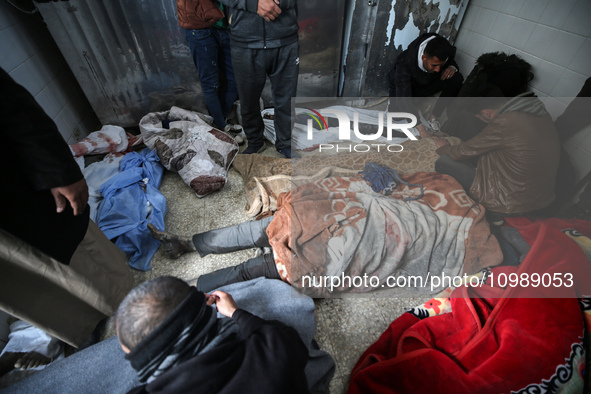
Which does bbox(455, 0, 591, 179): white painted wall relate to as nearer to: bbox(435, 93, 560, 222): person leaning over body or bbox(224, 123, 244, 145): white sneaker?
bbox(435, 93, 560, 222): person leaning over body

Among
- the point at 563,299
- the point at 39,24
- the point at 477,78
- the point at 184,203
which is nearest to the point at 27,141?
the point at 184,203

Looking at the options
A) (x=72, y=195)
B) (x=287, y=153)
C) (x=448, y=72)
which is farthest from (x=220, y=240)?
(x=448, y=72)

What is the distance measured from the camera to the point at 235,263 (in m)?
1.30

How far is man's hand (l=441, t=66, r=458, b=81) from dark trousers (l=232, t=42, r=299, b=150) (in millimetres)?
1235

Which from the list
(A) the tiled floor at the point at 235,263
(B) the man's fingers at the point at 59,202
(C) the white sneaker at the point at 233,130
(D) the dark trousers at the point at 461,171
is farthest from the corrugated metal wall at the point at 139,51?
(B) the man's fingers at the point at 59,202

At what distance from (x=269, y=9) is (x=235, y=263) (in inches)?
52.8

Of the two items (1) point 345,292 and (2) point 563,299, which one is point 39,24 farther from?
(2) point 563,299

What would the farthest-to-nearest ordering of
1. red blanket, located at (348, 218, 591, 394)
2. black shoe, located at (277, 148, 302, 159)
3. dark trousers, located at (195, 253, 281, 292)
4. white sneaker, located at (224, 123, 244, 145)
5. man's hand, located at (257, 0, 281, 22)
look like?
white sneaker, located at (224, 123, 244, 145), black shoe, located at (277, 148, 302, 159), man's hand, located at (257, 0, 281, 22), dark trousers, located at (195, 253, 281, 292), red blanket, located at (348, 218, 591, 394)

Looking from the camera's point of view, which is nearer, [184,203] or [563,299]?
[563,299]

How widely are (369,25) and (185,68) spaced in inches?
Result: 57.6

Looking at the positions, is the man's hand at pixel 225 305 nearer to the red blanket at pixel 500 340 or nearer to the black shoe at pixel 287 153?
the red blanket at pixel 500 340

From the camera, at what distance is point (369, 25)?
203 centimetres

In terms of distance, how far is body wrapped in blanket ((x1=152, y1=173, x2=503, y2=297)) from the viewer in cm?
96

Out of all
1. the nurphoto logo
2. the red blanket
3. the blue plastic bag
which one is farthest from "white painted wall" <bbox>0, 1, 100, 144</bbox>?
the red blanket
